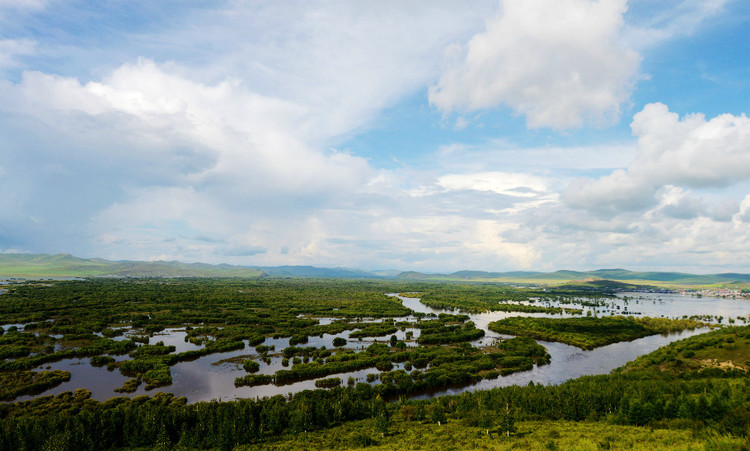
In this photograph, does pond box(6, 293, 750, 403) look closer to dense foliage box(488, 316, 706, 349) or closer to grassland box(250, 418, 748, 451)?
dense foliage box(488, 316, 706, 349)

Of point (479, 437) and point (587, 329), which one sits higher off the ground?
point (479, 437)

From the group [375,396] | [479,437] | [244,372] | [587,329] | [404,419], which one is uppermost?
[479,437]

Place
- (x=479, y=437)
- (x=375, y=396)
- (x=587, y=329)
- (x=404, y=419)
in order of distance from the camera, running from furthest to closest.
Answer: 1. (x=587, y=329)
2. (x=375, y=396)
3. (x=404, y=419)
4. (x=479, y=437)

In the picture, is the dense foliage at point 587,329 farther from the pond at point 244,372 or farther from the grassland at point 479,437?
the grassland at point 479,437

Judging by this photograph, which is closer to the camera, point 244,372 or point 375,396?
point 375,396

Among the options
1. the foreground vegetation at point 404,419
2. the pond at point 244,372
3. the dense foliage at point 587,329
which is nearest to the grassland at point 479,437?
the foreground vegetation at point 404,419

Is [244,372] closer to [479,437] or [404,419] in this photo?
[404,419]

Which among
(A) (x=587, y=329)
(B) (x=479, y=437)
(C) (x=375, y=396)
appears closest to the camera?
(B) (x=479, y=437)

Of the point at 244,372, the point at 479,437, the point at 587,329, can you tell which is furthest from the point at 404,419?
the point at 587,329

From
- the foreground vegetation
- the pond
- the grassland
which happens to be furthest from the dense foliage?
the grassland
